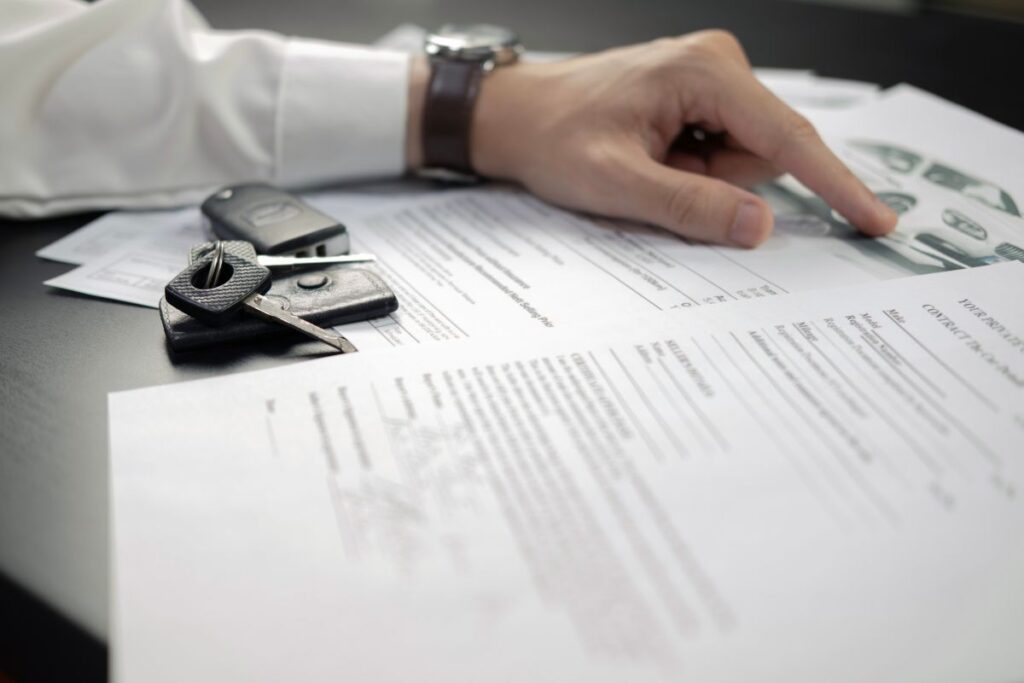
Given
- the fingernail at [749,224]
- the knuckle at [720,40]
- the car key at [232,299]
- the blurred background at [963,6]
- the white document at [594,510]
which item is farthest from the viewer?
the blurred background at [963,6]

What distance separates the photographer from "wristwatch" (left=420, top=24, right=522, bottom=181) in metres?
0.75

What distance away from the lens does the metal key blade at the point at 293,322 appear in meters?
0.49

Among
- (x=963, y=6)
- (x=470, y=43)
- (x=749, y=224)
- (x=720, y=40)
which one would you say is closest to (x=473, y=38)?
(x=470, y=43)

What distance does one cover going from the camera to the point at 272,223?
23.8 inches

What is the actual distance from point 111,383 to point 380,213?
0.94 ft

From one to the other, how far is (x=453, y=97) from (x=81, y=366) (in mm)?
405

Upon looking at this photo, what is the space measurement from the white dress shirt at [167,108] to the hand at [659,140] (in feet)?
0.35

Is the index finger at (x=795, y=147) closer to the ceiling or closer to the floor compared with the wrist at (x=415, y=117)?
closer to the ceiling

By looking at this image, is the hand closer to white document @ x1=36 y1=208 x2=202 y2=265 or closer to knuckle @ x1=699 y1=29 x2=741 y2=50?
knuckle @ x1=699 y1=29 x2=741 y2=50

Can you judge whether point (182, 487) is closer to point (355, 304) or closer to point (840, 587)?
point (355, 304)

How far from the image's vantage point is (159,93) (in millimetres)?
703

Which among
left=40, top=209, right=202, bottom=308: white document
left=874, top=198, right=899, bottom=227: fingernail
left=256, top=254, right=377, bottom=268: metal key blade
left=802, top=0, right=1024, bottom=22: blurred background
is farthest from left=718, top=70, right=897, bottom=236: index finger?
left=802, top=0, right=1024, bottom=22: blurred background

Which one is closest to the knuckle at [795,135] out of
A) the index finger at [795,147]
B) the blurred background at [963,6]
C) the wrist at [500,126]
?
the index finger at [795,147]

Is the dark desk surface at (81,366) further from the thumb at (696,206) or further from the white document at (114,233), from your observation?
the thumb at (696,206)
